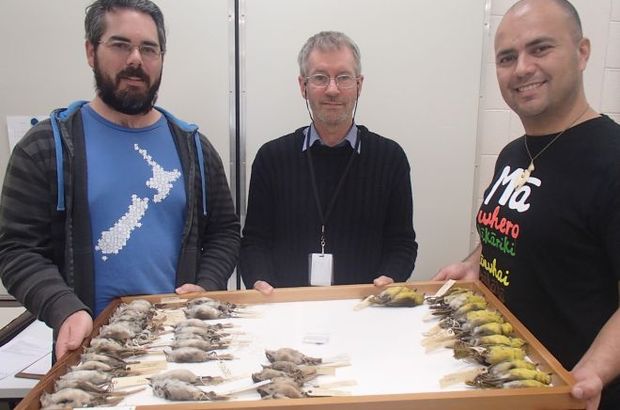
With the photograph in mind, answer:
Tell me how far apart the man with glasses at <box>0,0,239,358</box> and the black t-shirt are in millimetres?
922

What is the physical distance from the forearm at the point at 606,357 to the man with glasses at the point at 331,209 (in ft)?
2.72

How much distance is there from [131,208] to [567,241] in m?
1.21

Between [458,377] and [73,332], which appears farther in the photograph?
[73,332]

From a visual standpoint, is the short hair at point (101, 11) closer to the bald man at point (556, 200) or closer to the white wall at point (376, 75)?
the white wall at point (376, 75)

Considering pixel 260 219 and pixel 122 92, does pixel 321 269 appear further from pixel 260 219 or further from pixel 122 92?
pixel 122 92

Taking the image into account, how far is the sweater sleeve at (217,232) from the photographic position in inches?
63.6

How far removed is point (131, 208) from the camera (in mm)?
1467

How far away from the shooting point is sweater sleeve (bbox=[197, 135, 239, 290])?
1.61 metres

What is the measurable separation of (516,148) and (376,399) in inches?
40.0

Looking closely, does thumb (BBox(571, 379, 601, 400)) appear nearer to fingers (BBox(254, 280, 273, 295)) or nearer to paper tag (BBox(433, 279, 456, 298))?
paper tag (BBox(433, 279, 456, 298))

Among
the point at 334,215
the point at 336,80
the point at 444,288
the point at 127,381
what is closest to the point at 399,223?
the point at 334,215

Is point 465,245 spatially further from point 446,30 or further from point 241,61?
point 241,61

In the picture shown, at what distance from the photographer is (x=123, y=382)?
1.03 metres

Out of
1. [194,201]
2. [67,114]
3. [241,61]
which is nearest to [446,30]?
[241,61]
